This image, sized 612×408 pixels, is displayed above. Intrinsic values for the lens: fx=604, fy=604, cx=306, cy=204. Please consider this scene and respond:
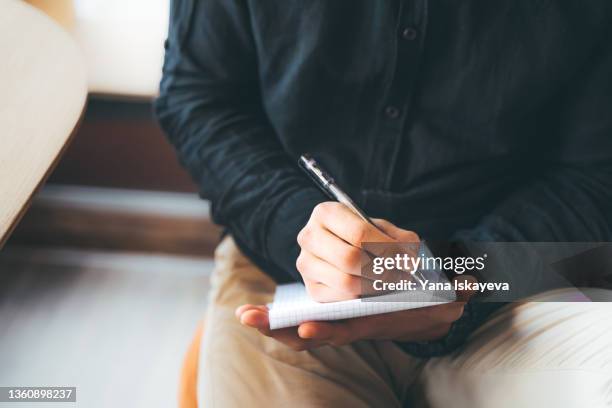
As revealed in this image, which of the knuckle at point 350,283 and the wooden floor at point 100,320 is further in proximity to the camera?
the wooden floor at point 100,320

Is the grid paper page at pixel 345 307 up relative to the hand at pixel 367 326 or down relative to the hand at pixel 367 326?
up

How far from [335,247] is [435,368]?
0.63 feet

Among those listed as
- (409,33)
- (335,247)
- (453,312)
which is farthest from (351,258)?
(409,33)

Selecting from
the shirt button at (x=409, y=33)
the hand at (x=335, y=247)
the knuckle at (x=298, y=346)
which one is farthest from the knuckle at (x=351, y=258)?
the shirt button at (x=409, y=33)

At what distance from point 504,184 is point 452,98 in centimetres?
12

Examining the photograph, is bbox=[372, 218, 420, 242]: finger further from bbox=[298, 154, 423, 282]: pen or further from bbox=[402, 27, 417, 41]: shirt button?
bbox=[402, 27, 417, 41]: shirt button

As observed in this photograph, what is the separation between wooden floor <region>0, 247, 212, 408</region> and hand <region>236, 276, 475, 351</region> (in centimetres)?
45

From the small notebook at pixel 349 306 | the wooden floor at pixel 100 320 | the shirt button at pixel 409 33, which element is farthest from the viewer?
the wooden floor at pixel 100 320

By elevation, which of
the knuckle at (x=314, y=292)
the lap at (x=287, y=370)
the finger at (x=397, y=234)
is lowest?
the lap at (x=287, y=370)

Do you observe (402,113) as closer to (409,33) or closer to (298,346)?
(409,33)

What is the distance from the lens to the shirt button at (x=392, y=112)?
0.61 metres

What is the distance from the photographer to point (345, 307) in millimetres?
480

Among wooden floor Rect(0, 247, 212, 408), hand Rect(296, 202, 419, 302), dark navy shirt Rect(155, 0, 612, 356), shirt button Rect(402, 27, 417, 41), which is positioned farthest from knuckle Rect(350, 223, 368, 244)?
wooden floor Rect(0, 247, 212, 408)

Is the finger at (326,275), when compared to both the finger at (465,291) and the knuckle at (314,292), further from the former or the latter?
the finger at (465,291)
